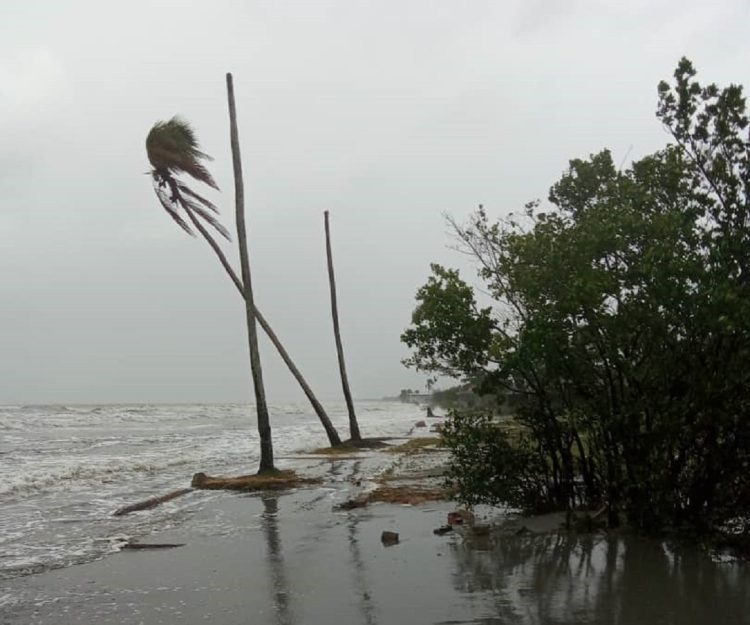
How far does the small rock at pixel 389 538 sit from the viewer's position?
25.8 ft

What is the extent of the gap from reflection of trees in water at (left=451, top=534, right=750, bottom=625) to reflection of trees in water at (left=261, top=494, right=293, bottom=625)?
1450mm

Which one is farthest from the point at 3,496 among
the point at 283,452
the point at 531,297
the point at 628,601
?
the point at 628,601

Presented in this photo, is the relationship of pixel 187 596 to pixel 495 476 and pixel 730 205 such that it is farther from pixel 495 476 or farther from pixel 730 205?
pixel 730 205

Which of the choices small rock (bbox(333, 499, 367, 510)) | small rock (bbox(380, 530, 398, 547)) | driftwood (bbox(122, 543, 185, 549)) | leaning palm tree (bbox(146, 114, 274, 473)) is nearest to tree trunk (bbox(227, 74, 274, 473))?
leaning palm tree (bbox(146, 114, 274, 473))

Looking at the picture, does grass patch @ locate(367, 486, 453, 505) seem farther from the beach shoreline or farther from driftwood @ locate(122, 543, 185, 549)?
driftwood @ locate(122, 543, 185, 549)

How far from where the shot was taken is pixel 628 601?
5359mm

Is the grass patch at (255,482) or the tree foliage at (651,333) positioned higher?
the tree foliage at (651,333)

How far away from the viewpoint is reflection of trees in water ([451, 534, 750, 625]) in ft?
16.7

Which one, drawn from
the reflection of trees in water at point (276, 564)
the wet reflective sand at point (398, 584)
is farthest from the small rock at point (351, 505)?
the wet reflective sand at point (398, 584)

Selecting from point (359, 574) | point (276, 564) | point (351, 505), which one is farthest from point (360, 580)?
point (351, 505)

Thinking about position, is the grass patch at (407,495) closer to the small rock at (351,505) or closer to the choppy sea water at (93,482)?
the small rock at (351,505)

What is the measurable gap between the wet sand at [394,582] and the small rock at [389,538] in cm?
8

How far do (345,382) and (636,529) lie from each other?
21689mm

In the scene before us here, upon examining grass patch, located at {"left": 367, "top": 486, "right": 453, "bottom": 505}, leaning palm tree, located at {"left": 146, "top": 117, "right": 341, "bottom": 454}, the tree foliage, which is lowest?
grass patch, located at {"left": 367, "top": 486, "right": 453, "bottom": 505}
